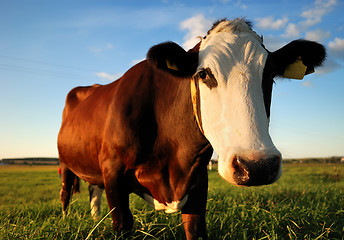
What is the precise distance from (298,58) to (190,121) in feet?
4.47

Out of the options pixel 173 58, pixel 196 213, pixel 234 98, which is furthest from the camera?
pixel 196 213

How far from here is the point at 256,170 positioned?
1.95m

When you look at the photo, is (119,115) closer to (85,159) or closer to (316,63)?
(85,159)

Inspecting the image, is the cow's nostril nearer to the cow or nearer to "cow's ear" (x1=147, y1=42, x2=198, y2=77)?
the cow

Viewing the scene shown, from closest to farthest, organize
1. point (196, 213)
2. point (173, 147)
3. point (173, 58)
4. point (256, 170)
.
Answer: point (256, 170)
point (173, 58)
point (173, 147)
point (196, 213)

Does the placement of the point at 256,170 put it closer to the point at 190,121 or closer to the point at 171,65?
the point at 190,121

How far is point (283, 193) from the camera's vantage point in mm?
8109

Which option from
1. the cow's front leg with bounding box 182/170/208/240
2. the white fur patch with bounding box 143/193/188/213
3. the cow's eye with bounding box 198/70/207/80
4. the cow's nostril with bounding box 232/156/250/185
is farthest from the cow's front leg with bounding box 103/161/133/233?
the cow's nostril with bounding box 232/156/250/185

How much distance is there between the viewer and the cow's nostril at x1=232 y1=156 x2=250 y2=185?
78.6 inches

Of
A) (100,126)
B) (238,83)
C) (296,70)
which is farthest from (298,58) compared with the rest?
(100,126)

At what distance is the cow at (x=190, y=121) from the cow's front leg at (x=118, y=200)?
1 centimetres

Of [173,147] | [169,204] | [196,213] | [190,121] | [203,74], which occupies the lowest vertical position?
[196,213]

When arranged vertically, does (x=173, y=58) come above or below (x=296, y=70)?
above

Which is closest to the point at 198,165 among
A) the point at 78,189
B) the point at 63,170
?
the point at 63,170
